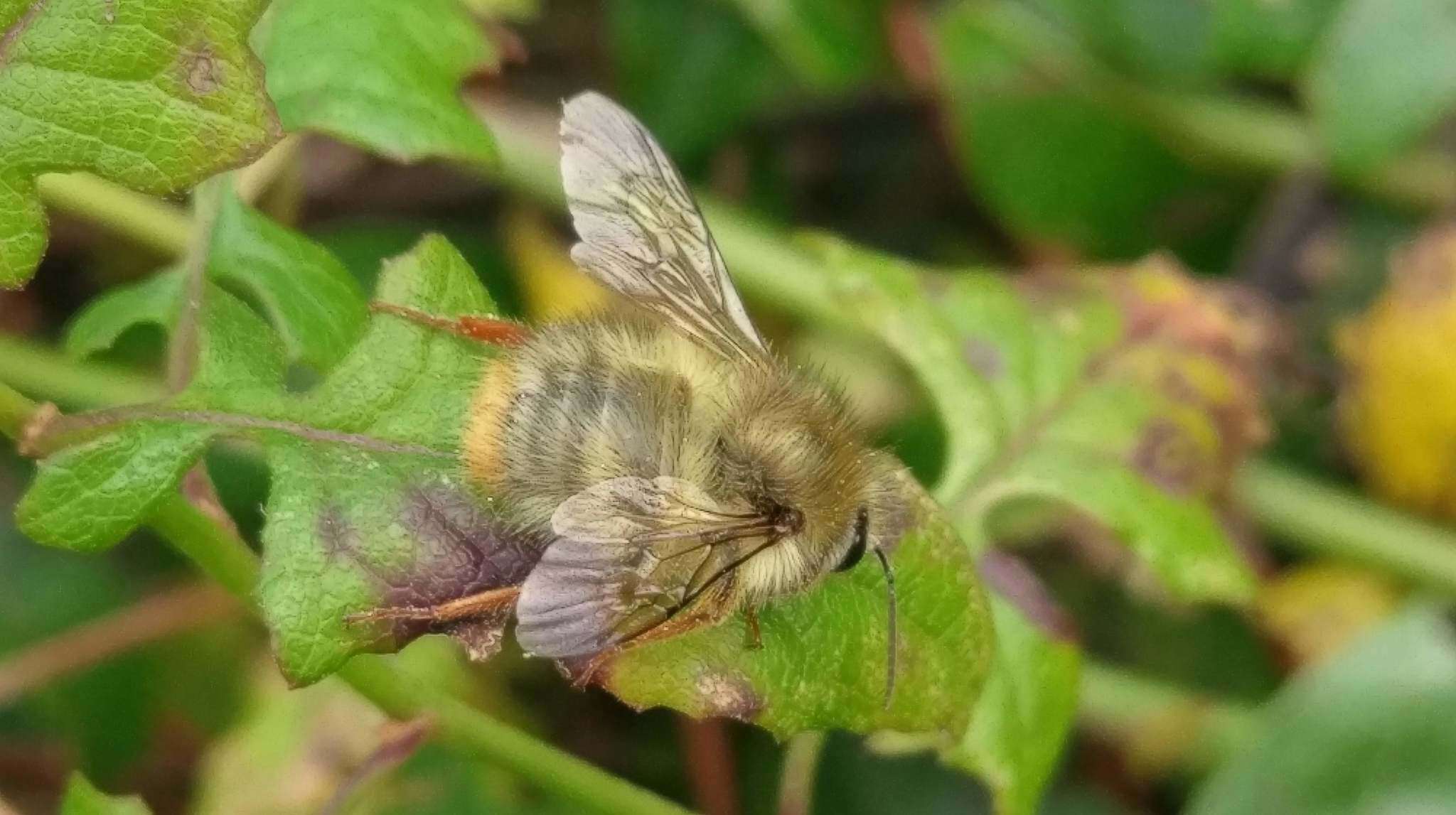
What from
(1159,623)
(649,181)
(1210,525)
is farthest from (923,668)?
(1159,623)

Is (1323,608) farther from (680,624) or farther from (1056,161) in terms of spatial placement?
(680,624)

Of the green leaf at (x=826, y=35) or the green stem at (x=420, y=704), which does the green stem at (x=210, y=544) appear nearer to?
the green stem at (x=420, y=704)

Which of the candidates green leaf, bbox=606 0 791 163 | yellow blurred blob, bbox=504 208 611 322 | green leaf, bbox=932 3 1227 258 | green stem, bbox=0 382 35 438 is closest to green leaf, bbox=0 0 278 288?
green stem, bbox=0 382 35 438

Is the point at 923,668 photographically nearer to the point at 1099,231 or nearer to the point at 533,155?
the point at 533,155

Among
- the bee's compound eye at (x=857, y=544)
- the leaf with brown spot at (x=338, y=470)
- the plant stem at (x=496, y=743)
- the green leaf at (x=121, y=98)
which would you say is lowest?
the plant stem at (x=496, y=743)

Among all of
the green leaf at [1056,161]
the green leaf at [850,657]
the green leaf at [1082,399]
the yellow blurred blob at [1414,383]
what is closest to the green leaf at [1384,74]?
the yellow blurred blob at [1414,383]

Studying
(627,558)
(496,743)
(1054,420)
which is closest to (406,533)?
(627,558)
